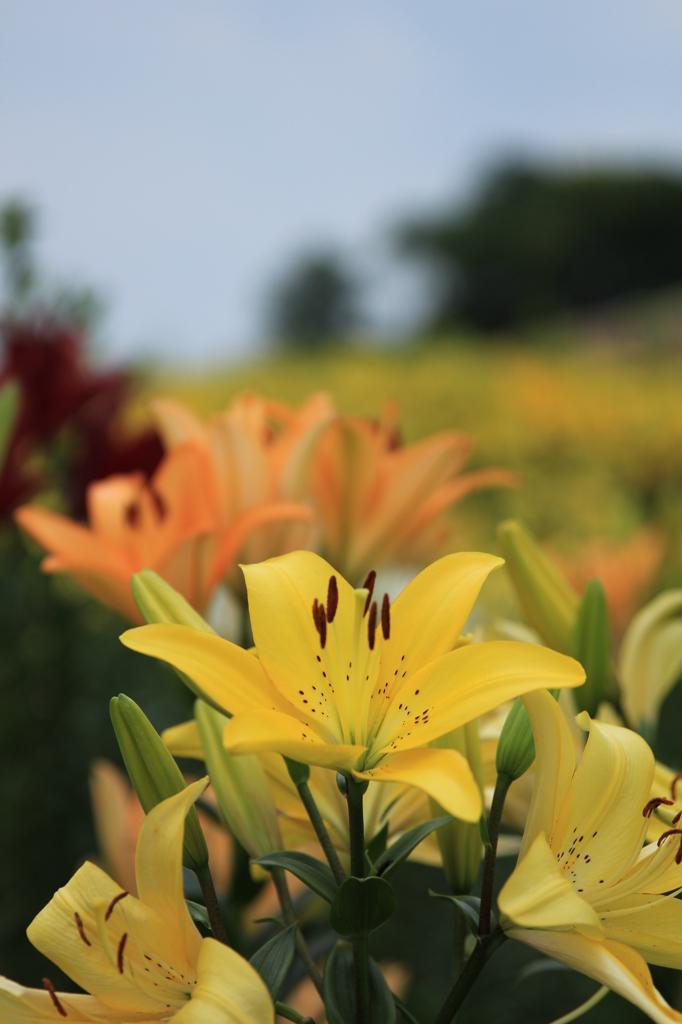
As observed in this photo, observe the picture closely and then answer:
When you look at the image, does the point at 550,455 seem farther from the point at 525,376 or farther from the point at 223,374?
the point at 223,374

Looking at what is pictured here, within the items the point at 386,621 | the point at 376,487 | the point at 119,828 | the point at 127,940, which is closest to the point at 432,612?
the point at 386,621

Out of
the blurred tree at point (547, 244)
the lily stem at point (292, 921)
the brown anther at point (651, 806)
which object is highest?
the blurred tree at point (547, 244)

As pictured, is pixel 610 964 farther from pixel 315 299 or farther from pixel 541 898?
pixel 315 299

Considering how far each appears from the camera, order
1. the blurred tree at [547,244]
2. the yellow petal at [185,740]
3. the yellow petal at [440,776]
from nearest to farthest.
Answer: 1. the yellow petal at [440,776]
2. the yellow petal at [185,740]
3. the blurred tree at [547,244]

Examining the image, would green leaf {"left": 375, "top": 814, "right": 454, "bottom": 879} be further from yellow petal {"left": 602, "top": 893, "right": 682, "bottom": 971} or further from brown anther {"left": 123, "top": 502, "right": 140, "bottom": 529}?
brown anther {"left": 123, "top": 502, "right": 140, "bottom": 529}

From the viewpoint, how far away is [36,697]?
82 cm

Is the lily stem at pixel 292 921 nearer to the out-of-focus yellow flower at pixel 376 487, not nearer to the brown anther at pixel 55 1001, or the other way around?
the brown anther at pixel 55 1001

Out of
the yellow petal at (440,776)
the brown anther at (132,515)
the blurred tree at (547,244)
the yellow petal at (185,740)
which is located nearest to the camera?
the yellow petal at (440,776)

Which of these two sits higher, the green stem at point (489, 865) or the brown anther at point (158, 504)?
the brown anther at point (158, 504)

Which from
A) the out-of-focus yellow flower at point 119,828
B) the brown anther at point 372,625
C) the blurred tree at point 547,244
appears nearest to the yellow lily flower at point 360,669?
the brown anther at point 372,625

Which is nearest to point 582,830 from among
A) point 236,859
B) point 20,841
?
point 236,859

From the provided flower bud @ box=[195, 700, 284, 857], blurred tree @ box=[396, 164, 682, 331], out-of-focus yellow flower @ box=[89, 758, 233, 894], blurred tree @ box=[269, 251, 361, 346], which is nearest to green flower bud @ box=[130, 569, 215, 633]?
flower bud @ box=[195, 700, 284, 857]

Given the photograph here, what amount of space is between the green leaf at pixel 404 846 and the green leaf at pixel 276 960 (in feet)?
0.10

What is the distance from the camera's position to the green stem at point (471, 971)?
0.23 metres
